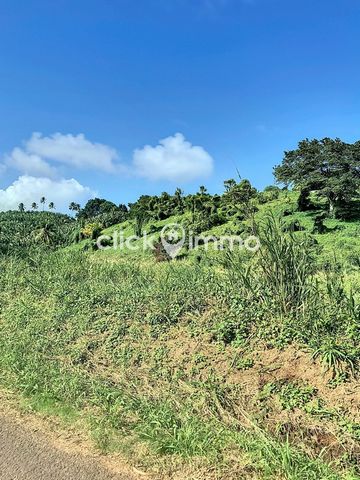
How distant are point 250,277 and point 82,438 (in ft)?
8.44

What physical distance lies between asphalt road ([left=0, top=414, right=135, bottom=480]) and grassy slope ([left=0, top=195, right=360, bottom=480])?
10.0 inches

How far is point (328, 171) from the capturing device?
76.6ft

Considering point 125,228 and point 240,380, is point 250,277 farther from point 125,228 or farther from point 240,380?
point 125,228

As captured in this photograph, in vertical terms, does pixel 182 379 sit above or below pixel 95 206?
below

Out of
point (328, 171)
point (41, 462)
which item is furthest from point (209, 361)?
point (328, 171)

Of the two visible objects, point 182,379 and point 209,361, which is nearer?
point 182,379

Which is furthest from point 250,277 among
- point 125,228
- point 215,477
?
point 125,228

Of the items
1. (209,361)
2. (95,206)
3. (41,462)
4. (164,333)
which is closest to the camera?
(41,462)

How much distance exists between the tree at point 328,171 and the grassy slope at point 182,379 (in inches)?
691

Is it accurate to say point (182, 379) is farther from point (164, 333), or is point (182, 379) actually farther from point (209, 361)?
point (164, 333)

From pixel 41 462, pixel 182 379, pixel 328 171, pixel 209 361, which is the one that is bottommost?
pixel 41 462

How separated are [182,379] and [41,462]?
149 centimetres

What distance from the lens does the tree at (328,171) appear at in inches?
883

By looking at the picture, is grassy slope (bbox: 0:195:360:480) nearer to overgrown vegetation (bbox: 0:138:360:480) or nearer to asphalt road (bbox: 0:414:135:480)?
overgrown vegetation (bbox: 0:138:360:480)
